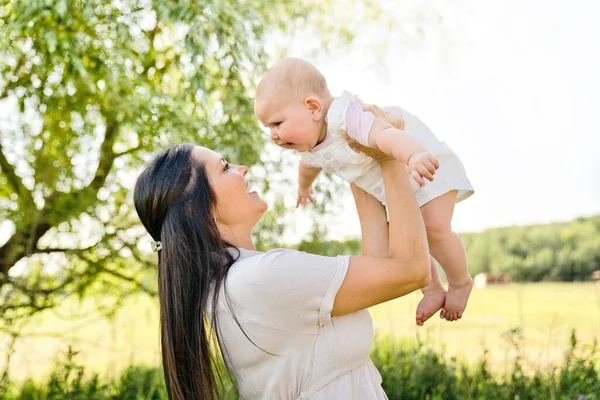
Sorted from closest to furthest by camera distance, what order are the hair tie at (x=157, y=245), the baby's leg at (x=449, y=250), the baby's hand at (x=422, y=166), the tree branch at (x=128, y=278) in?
the baby's hand at (x=422, y=166), the hair tie at (x=157, y=245), the baby's leg at (x=449, y=250), the tree branch at (x=128, y=278)

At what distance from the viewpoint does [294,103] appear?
1713 mm

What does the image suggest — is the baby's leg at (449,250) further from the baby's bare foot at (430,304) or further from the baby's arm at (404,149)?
the baby's arm at (404,149)

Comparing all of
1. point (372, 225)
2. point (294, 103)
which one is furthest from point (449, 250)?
point (294, 103)

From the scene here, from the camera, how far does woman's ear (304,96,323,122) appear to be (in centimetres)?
170

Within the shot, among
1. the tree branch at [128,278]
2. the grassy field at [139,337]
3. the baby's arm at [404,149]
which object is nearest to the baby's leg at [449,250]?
the baby's arm at [404,149]

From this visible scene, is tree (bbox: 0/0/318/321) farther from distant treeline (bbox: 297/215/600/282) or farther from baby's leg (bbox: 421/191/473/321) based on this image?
distant treeline (bbox: 297/215/600/282)

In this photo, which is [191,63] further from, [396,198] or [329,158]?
[396,198]

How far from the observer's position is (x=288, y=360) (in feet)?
4.78

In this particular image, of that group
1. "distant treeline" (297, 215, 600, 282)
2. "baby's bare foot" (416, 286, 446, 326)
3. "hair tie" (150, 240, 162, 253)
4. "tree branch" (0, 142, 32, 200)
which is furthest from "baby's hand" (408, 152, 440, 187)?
"distant treeline" (297, 215, 600, 282)

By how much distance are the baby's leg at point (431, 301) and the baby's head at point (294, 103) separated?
506mm

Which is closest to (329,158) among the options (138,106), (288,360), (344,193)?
(288,360)

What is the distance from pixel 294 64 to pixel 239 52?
244 cm

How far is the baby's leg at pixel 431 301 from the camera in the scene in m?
1.79

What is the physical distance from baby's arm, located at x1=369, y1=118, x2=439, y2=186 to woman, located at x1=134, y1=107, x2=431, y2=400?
7cm
